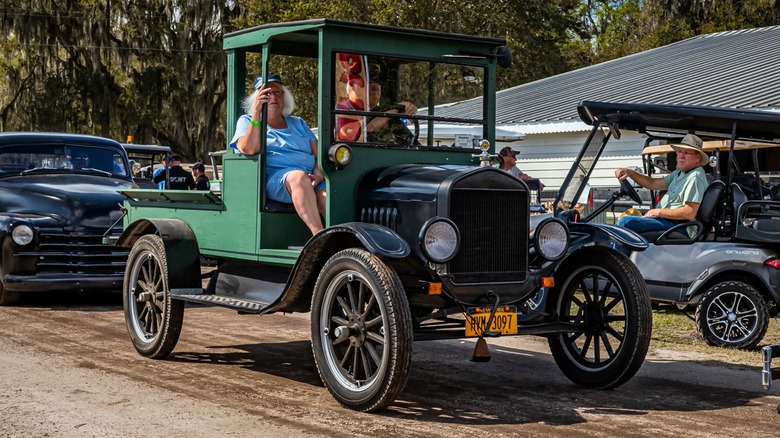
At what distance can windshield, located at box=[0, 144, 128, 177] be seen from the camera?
39.5 ft

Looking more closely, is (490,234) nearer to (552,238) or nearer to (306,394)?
(552,238)

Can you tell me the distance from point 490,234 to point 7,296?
Answer: 6438 mm

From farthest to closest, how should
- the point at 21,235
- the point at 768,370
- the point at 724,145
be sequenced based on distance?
1. the point at 724,145
2. the point at 21,235
3. the point at 768,370

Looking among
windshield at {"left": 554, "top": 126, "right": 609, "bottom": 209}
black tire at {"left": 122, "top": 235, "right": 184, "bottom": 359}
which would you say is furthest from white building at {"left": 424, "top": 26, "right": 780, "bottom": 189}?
black tire at {"left": 122, "top": 235, "right": 184, "bottom": 359}

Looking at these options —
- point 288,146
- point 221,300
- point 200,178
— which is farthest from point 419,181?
point 200,178

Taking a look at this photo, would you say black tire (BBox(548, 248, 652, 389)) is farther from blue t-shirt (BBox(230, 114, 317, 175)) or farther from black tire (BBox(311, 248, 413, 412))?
blue t-shirt (BBox(230, 114, 317, 175))

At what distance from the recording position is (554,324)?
6566 millimetres

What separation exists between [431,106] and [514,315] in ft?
6.74

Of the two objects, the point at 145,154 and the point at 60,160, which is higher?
the point at 145,154

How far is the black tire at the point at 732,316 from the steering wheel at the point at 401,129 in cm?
329

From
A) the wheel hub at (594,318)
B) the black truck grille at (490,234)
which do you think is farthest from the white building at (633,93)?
the black truck grille at (490,234)

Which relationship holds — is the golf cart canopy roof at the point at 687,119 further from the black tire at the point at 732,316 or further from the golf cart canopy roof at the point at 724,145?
the black tire at the point at 732,316

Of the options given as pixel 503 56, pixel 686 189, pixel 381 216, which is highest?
pixel 503 56

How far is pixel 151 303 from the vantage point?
798cm
